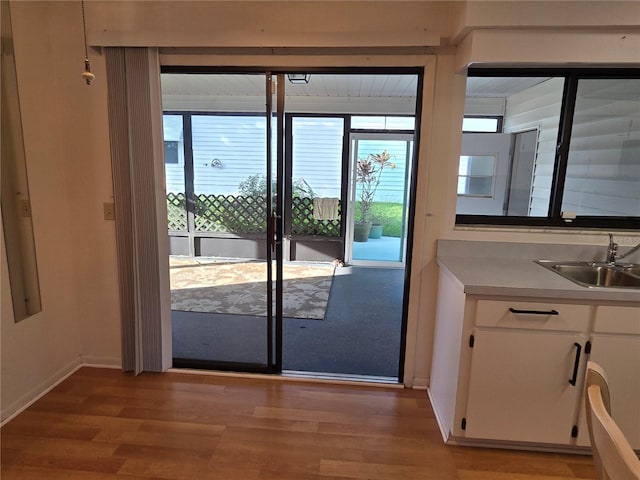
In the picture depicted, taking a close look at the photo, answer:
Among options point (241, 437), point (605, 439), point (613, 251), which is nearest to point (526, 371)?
point (613, 251)

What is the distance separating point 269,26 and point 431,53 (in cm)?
95

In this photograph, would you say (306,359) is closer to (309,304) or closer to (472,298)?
(309,304)

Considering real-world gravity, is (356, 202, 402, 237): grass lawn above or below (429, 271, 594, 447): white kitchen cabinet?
above

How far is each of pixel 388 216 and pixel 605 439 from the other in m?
4.89

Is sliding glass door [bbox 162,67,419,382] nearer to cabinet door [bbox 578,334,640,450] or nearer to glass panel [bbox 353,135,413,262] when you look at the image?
glass panel [bbox 353,135,413,262]

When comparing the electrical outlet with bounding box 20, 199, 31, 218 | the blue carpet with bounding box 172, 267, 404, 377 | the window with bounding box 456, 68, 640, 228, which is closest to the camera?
the electrical outlet with bounding box 20, 199, 31, 218

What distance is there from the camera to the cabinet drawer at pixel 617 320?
5.49 ft

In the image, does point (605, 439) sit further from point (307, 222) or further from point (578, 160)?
point (307, 222)

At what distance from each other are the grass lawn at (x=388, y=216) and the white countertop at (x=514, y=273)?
329 cm

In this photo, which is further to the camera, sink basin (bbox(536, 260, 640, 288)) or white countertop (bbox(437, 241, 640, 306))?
sink basin (bbox(536, 260, 640, 288))

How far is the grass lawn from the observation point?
5.52 m

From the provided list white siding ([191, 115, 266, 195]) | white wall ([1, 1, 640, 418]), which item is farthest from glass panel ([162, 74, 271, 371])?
white wall ([1, 1, 640, 418])

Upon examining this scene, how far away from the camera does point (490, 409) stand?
5.96 feet

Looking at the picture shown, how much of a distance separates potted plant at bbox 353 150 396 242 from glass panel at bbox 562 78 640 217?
3085 mm
